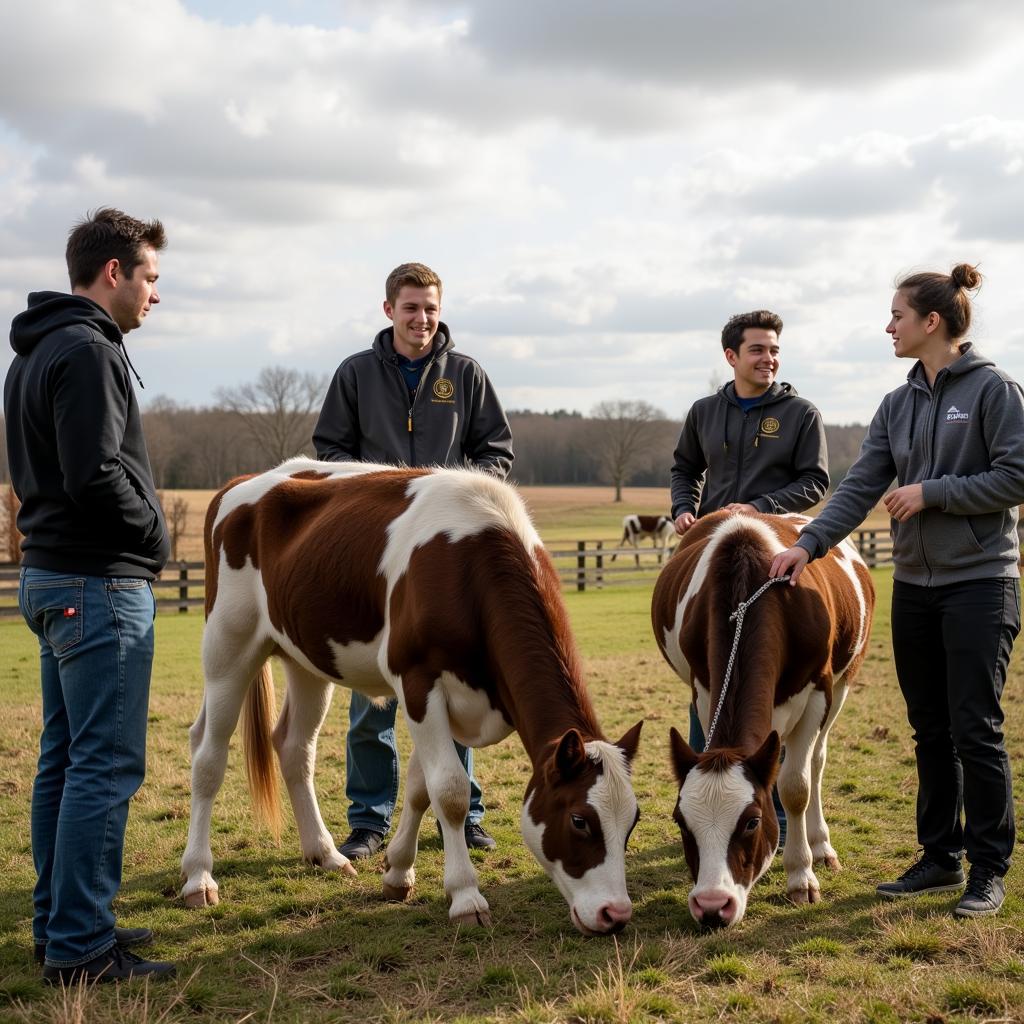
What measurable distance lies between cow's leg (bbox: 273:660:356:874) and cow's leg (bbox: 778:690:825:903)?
7.24 feet

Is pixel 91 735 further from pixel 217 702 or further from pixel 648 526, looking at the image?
pixel 648 526

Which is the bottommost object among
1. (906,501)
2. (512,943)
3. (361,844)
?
(361,844)

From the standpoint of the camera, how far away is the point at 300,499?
5402 mm

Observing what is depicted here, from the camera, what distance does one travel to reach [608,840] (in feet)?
12.6

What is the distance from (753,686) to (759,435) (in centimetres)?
222

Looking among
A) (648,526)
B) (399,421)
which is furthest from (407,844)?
(648,526)

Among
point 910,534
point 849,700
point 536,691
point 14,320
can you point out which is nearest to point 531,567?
point 536,691

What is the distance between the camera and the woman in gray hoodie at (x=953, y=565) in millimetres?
4574

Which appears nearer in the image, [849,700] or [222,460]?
[849,700]

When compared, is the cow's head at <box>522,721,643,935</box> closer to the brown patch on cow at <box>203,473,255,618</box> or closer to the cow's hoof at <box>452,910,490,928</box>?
the cow's hoof at <box>452,910,490,928</box>

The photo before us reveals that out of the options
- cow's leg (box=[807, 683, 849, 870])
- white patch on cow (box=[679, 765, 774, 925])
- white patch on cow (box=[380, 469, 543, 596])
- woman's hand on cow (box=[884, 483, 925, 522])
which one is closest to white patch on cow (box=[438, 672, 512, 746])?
white patch on cow (box=[380, 469, 543, 596])

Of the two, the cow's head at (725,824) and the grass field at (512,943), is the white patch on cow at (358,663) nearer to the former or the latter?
the grass field at (512,943)

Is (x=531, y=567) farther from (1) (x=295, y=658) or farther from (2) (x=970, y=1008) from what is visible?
(2) (x=970, y=1008)

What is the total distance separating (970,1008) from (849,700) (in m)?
7.14
